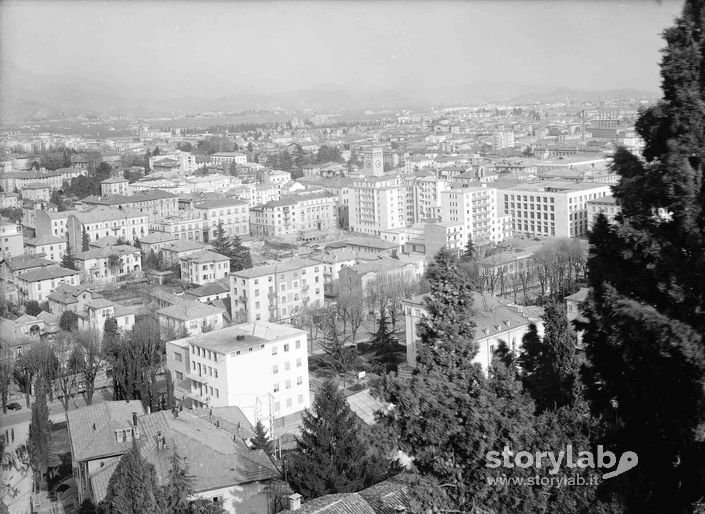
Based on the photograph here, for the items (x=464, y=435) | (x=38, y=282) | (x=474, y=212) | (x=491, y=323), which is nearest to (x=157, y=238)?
(x=38, y=282)

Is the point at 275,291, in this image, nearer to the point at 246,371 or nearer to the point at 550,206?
the point at 246,371

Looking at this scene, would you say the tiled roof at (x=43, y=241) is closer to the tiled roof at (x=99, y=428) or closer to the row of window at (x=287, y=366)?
the row of window at (x=287, y=366)

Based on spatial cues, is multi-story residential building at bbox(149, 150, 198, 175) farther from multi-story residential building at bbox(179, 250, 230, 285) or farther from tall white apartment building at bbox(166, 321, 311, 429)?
tall white apartment building at bbox(166, 321, 311, 429)

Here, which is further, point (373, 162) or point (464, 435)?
point (373, 162)

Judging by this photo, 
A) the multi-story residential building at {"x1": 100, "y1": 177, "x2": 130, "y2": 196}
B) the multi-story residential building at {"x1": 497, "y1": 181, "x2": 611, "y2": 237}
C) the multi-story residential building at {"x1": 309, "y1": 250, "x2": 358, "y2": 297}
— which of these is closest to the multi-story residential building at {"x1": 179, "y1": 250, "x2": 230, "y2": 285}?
the multi-story residential building at {"x1": 309, "y1": 250, "x2": 358, "y2": 297}

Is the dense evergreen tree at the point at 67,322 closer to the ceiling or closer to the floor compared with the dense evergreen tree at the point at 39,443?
closer to the floor

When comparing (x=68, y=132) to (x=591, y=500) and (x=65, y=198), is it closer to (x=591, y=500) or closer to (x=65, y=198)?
A: (x=65, y=198)

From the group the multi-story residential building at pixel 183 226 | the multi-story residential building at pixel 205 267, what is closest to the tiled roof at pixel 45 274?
the multi-story residential building at pixel 205 267

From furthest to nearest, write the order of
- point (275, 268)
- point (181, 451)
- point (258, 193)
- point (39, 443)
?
point (258, 193)
point (275, 268)
point (39, 443)
point (181, 451)
